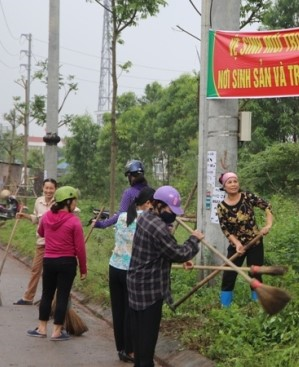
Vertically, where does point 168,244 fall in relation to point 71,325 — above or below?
above

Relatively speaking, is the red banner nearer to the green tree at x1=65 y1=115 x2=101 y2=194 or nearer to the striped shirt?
the striped shirt

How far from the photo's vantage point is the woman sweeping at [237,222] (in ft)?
22.2

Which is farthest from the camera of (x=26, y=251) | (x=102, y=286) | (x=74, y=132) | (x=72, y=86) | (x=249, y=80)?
(x=74, y=132)

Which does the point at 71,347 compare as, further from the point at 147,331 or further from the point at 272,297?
the point at 272,297

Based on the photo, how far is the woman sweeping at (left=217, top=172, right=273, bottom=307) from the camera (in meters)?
6.78

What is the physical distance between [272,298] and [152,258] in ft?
3.06

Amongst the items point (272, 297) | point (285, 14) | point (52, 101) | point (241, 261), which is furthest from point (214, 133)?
point (285, 14)

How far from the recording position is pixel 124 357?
620cm

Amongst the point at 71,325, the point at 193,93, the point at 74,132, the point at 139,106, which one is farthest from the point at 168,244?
the point at 139,106

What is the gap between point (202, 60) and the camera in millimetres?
7891

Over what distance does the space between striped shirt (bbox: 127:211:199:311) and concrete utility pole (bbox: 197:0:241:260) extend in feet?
9.86

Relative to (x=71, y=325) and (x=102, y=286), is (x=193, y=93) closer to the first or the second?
(x=102, y=286)

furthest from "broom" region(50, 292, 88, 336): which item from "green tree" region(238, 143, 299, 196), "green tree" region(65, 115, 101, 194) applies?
"green tree" region(65, 115, 101, 194)

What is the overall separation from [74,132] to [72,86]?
9711 millimetres
